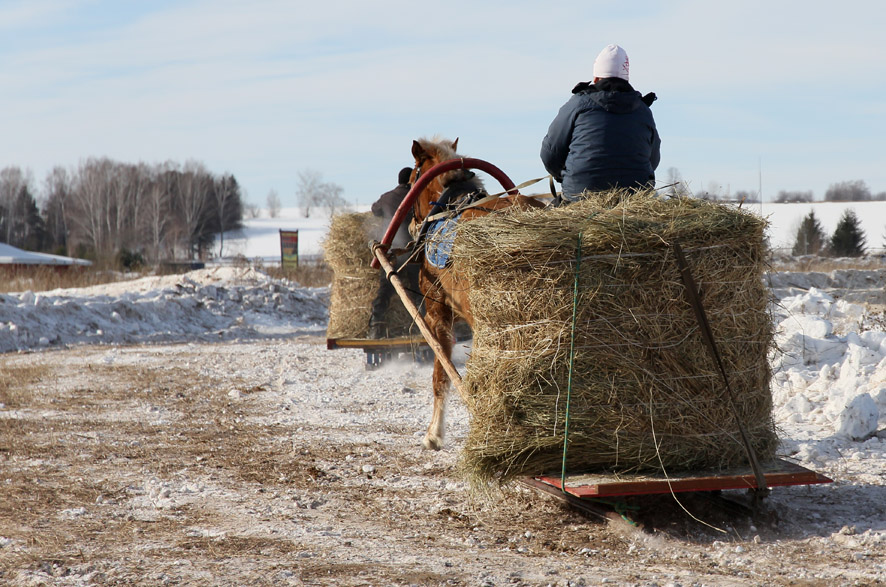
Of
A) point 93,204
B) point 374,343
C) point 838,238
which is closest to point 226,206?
point 93,204

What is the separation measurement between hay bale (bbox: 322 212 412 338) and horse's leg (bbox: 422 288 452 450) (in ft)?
16.1

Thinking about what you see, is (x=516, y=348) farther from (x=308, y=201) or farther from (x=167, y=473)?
(x=308, y=201)

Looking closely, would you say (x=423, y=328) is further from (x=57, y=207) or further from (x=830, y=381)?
(x=57, y=207)

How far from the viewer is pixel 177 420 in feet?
25.9

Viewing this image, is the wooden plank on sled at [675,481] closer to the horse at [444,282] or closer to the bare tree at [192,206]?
the horse at [444,282]

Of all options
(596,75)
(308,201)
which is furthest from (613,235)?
(308,201)

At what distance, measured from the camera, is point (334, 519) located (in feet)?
15.0

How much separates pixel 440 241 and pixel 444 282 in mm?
933

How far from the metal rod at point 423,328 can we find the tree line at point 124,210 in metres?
60.4

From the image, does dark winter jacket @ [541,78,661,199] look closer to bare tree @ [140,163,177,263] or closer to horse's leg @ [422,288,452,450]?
horse's leg @ [422,288,452,450]

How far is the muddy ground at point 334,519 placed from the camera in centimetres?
361

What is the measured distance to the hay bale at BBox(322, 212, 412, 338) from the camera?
37.7 ft

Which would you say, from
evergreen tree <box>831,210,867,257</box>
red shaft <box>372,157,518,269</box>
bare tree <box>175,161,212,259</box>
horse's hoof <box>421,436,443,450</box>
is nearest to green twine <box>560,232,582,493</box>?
red shaft <box>372,157,518,269</box>

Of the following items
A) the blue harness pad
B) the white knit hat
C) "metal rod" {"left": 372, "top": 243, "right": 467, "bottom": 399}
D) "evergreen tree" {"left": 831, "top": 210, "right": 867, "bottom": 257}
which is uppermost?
"evergreen tree" {"left": 831, "top": 210, "right": 867, "bottom": 257}
